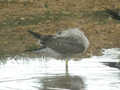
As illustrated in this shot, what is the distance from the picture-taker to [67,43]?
8664 millimetres

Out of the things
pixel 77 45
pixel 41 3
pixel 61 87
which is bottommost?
pixel 61 87

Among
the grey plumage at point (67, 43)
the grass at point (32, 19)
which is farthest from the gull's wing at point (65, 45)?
the grass at point (32, 19)

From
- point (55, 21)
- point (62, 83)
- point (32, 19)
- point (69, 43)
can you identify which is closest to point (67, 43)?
point (69, 43)

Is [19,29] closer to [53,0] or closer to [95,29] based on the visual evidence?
[95,29]

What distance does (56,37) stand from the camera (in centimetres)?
878

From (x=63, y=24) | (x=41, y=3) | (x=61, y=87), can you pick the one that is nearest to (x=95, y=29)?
(x=63, y=24)

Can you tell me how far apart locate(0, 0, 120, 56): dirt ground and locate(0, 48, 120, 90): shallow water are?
2.96 feet

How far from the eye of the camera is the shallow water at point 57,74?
7.34 meters

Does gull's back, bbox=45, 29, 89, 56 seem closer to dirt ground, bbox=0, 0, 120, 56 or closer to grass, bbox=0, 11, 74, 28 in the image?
dirt ground, bbox=0, 0, 120, 56

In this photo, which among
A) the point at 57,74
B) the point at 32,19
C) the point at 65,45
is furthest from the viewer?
the point at 32,19

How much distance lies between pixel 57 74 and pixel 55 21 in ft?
15.9

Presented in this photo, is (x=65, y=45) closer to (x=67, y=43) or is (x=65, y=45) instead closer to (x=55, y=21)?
(x=67, y=43)

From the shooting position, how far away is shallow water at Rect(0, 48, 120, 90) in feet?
24.1

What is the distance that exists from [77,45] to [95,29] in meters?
3.66
